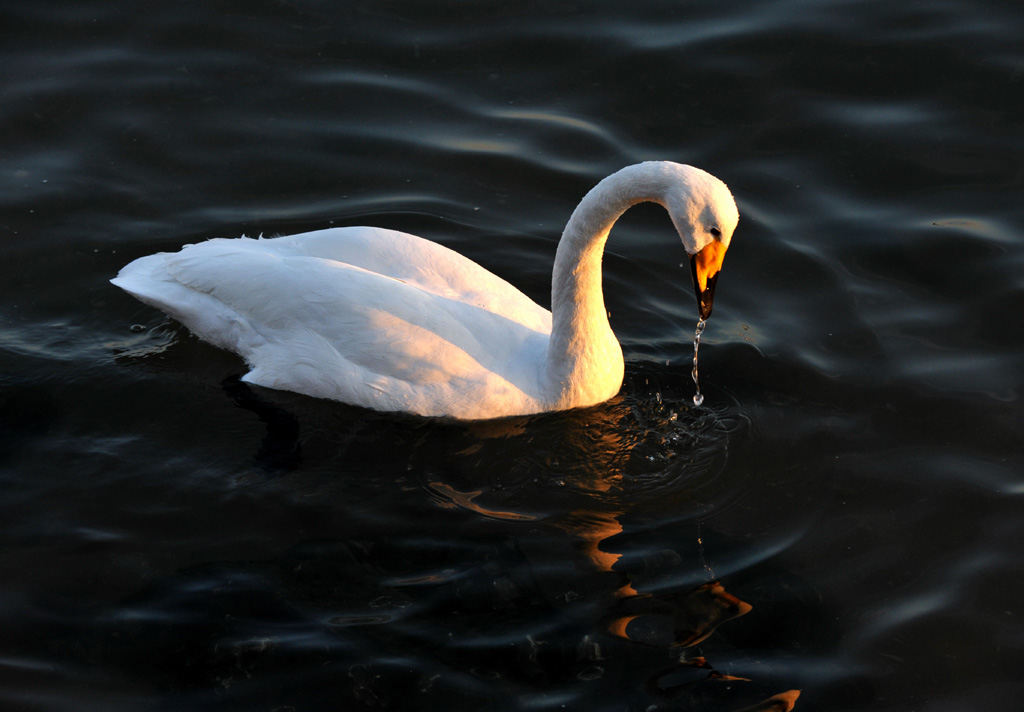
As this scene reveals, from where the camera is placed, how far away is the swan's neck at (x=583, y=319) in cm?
720

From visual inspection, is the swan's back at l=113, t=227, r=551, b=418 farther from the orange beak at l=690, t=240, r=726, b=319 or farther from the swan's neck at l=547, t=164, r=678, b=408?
the orange beak at l=690, t=240, r=726, b=319

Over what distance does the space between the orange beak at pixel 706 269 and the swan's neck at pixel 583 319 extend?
0.58 metres

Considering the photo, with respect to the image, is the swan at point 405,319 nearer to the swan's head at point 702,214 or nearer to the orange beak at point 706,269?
the orange beak at point 706,269

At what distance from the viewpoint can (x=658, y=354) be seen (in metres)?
8.45

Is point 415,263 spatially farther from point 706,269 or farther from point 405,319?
point 706,269

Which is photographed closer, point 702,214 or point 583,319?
point 702,214

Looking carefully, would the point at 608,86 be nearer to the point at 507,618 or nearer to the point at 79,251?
the point at 79,251

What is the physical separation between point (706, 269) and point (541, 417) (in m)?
1.56

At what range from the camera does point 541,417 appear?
25.3 feet

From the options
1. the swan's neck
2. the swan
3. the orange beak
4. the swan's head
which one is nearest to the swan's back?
the swan

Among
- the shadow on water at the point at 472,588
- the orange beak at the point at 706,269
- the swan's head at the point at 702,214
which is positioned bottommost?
the shadow on water at the point at 472,588

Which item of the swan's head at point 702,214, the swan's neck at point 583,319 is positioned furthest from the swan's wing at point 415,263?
the swan's head at point 702,214

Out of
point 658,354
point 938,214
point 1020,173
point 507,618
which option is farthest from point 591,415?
point 1020,173

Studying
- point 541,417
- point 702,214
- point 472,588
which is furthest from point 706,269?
point 472,588
